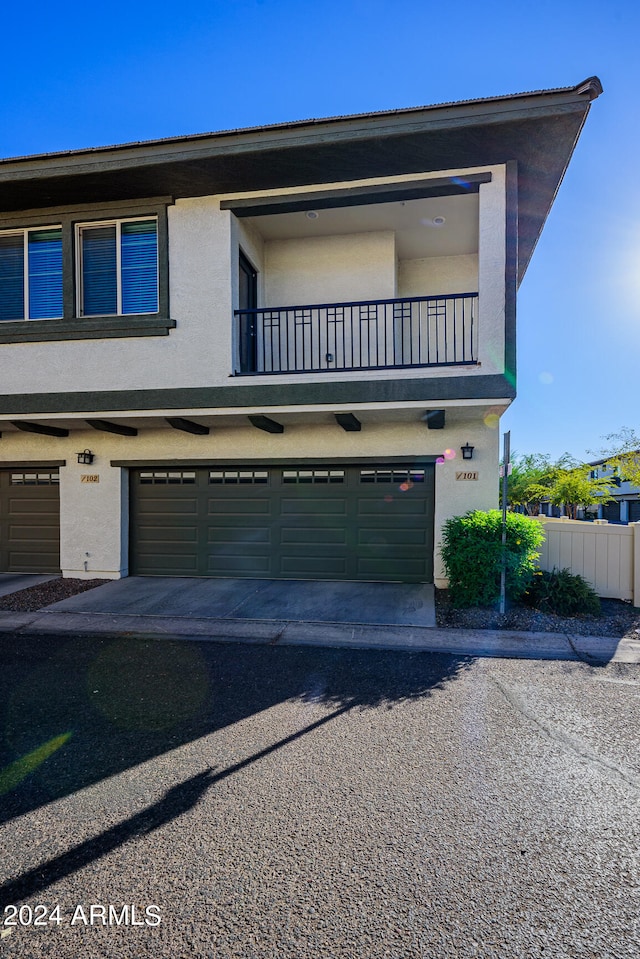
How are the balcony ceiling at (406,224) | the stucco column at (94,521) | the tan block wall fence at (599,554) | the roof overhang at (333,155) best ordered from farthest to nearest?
the stucco column at (94,521), the balcony ceiling at (406,224), the tan block wall fence at (599,554), the roof overhang at (333,155)

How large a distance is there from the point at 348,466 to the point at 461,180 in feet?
16.5

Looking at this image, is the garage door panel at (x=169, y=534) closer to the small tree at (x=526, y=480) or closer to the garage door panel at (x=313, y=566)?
the garage door panel at (x=313, y=566)

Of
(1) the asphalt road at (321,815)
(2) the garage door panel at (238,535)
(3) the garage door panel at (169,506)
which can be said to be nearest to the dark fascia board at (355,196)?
(3) the garage door panel at (169,506)

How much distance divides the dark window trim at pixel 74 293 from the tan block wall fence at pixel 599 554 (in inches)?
290

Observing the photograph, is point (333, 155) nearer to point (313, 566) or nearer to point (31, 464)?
point (313, 566)

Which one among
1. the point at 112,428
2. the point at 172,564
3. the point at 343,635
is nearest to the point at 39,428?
the point at 112,428

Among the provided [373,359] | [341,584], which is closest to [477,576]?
[341,584]

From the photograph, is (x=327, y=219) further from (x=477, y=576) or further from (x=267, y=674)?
(x=267, y=674)

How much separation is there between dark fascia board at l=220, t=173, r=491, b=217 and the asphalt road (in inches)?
278

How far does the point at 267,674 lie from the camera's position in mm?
5156

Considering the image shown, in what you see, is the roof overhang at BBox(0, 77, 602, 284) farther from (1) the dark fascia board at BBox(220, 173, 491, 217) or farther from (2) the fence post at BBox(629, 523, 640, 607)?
(2) the fence post at BBox(629, 523, 640, 607)

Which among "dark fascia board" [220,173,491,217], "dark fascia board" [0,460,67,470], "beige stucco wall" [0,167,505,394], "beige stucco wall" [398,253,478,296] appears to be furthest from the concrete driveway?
"dark fascia board" [220,173,491,217]

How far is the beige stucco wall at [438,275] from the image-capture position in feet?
32.9

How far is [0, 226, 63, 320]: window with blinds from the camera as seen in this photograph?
27.9ft
